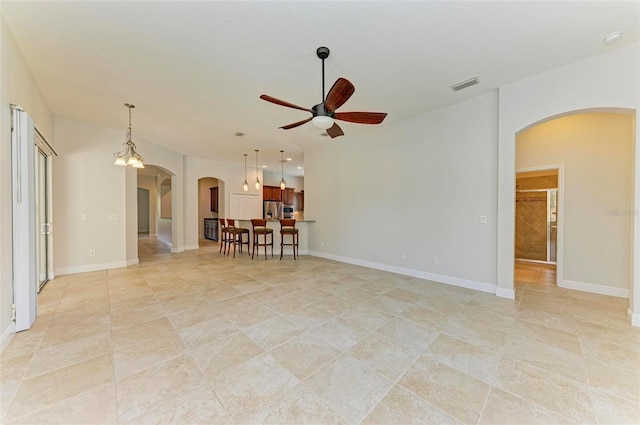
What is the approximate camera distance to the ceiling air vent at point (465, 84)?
3.31m

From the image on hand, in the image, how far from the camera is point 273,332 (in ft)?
8.15

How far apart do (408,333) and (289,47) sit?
3251 millimetres

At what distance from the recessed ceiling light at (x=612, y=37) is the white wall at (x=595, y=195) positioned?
128cm

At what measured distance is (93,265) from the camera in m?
5.01

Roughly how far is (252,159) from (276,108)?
431 cm

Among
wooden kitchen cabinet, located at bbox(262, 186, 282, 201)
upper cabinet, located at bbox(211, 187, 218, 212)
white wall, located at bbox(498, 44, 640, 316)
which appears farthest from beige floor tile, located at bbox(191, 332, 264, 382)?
upper cabinet, located at bbox(211, 187, 218, 212)

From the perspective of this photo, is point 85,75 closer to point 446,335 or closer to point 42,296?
point 42,296

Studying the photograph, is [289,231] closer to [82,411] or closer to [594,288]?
[82,411]

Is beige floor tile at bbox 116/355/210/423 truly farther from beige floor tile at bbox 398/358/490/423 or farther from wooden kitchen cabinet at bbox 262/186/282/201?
wooden kitchen cabinet at bbox 262/186/282/201

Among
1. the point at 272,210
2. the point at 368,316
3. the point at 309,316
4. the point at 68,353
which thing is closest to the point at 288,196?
the point at 272,210

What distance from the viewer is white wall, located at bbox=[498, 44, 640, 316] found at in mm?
2684

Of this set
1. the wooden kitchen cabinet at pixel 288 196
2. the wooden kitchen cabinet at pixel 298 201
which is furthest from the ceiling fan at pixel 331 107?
the wooden kitchen cabinet at pixel 298 201

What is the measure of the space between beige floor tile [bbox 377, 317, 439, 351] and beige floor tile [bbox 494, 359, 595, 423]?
22.9 inches

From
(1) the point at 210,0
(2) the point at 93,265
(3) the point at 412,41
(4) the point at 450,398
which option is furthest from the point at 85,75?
(4) the point at 450,398
